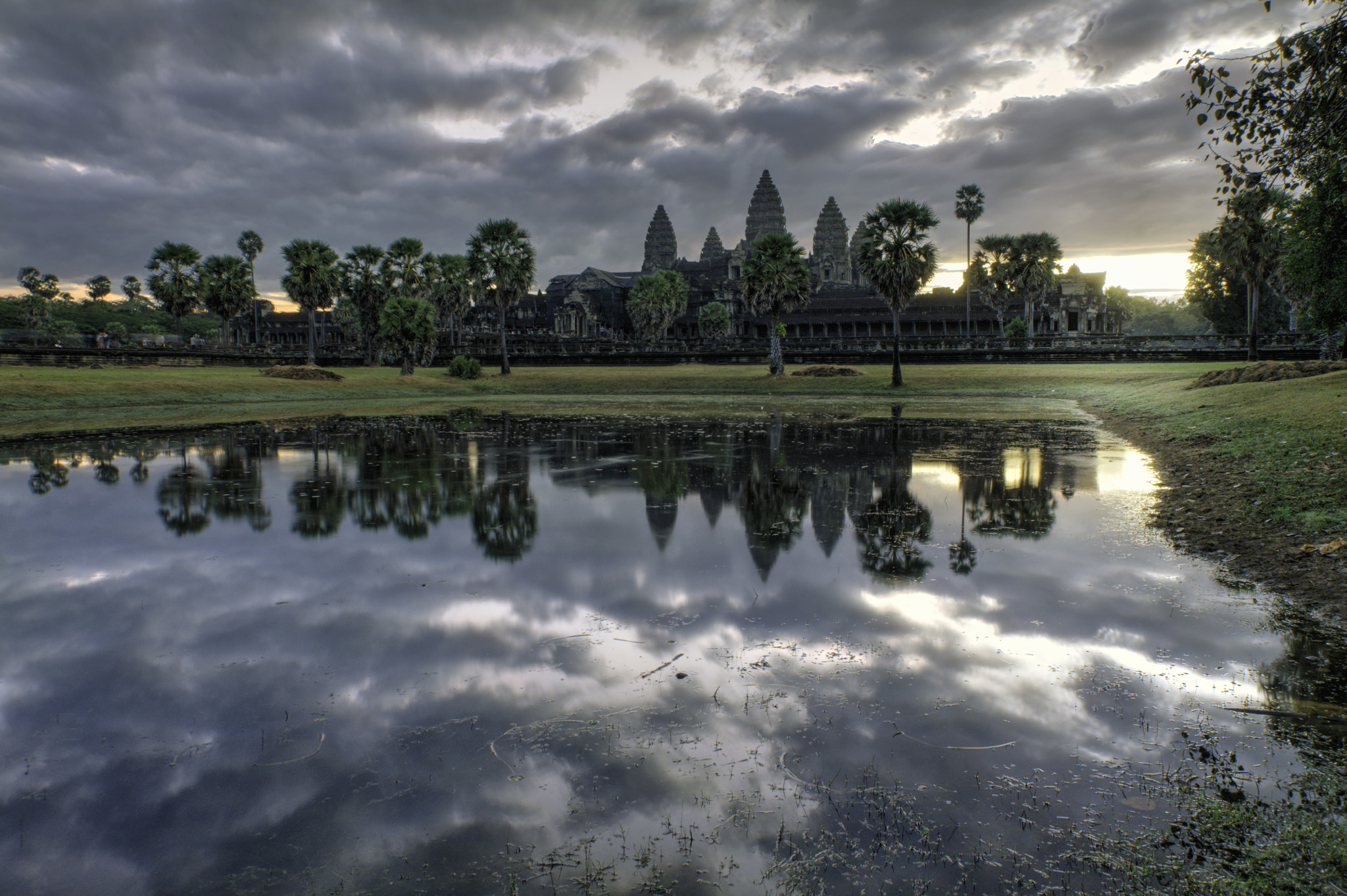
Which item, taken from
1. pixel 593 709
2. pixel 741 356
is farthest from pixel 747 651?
pixel 741 356

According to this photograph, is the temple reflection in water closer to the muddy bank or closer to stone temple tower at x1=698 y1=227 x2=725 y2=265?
the muddy bank

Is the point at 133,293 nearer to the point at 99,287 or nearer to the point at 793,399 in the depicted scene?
the point at 99,287

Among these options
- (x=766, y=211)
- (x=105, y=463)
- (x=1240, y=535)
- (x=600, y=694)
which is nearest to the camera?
(x=600, y=694)

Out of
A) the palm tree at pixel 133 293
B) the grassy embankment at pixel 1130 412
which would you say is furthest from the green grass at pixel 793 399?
the palm tree at pixel 133 293

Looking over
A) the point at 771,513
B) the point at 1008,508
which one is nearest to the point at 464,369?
the point at 771,513

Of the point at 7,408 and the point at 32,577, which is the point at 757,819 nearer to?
the point at 32,577

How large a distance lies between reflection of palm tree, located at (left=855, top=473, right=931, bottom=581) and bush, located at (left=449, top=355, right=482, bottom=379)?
45.5 m

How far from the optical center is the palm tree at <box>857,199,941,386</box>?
1694 inches

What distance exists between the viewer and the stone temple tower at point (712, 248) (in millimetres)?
134000

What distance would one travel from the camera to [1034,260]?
230 ft

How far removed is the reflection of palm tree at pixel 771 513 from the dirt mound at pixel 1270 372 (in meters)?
20.6

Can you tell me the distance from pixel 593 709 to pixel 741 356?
192 ft

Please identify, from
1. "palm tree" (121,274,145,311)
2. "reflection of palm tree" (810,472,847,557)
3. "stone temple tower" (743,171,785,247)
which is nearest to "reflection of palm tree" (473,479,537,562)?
"reflection of palm tree" (810,472,847,557)

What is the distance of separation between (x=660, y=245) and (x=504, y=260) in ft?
263
